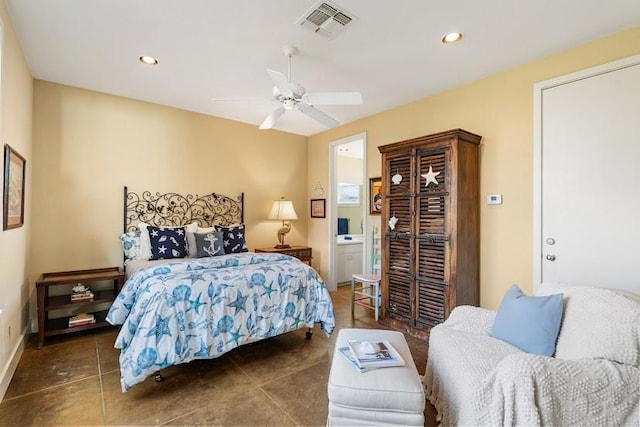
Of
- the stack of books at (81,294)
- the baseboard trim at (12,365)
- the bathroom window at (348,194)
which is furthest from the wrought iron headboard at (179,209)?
the bathroom window at (348,194)

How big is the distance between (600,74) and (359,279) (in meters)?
2.98

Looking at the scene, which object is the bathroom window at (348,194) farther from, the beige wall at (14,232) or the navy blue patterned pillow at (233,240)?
the beige wall at (14,232)

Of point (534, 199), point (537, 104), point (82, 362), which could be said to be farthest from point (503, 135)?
point (82, 362)

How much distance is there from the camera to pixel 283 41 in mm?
2504

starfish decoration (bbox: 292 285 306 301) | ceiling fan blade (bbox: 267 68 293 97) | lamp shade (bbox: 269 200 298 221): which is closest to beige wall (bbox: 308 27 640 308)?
starfish decoration (bbox: 292 285 306 301)

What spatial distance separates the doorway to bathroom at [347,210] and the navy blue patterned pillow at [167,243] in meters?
2.27

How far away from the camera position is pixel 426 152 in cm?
314

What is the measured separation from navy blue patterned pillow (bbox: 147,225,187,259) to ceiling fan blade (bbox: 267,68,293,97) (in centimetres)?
216

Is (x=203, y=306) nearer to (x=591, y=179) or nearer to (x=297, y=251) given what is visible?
(x=297, y=251)

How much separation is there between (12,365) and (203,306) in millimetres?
1571

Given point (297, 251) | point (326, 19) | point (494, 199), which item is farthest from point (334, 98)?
point (297, 251)

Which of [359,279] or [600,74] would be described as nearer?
[600,74]

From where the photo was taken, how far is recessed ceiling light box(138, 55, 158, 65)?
2.78 meters

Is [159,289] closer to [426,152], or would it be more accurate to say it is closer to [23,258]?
[23,258]
